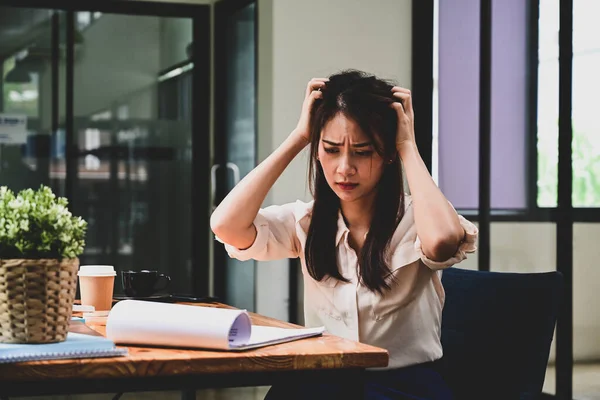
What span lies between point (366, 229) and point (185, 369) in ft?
2.54

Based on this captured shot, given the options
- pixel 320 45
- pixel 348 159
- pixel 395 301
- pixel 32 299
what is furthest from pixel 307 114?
pixel 320 45

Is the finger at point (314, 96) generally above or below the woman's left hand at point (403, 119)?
above

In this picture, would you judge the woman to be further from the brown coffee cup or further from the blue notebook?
the blue notebook

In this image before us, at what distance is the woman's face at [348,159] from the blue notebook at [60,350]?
0.68 m

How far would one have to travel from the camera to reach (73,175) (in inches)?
212

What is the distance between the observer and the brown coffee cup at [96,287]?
2.03 meters

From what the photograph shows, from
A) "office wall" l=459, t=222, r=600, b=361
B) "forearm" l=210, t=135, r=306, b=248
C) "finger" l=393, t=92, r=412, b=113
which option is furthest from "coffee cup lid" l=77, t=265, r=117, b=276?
"office wall" l=459, t=222, r=600, b=361

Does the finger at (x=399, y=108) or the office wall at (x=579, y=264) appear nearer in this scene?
the finger at (x=399, y=108)

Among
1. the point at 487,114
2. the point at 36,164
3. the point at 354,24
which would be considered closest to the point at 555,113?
the point at 487,114

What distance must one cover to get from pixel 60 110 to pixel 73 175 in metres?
0.38

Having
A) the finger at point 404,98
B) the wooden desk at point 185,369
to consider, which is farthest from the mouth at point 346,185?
the wooden desk at point 185,369

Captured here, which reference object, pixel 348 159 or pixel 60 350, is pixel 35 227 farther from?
pixel 348 159

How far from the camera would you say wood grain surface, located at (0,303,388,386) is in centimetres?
128

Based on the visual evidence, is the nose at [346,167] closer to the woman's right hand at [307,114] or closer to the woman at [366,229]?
the woman at [366,229]
